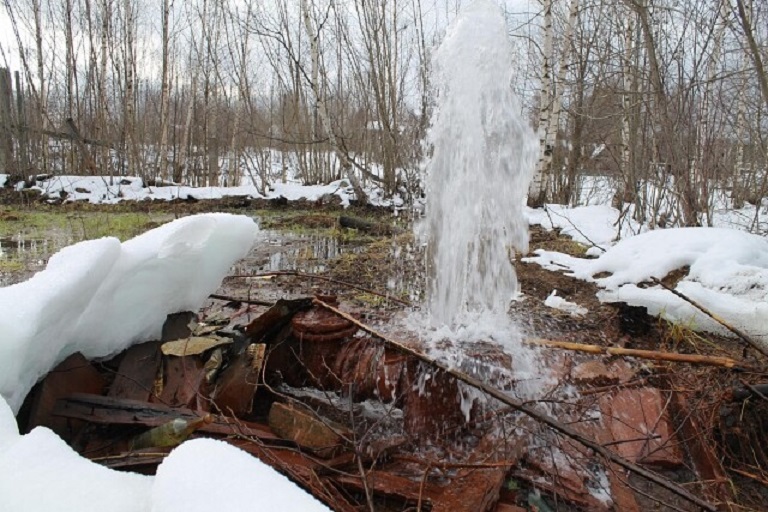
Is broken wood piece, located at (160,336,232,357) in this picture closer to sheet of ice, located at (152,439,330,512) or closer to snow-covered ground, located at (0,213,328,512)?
snow-covered ground, located at (0,213,328,512)

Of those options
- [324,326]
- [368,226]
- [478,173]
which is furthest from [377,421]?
[368,226]

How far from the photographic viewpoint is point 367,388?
250 cm

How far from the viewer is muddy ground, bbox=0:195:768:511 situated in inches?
85.8

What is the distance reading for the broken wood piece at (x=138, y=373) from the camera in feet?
7.36

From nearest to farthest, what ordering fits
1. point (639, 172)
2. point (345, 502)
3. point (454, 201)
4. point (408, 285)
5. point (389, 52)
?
point (345, 502) < point (454, 201) < point (408, 285) < point (639, 172) < point (389, 52)

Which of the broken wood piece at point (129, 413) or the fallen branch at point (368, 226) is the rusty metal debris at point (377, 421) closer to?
the broken wood piece at point (129, 413)

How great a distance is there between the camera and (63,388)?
2.09 m

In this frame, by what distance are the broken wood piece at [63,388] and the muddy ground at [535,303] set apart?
0.99 meters

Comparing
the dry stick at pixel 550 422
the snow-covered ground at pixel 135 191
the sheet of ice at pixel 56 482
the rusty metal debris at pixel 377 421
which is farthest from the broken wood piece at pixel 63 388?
the snow-covered ground at pixel 135 191

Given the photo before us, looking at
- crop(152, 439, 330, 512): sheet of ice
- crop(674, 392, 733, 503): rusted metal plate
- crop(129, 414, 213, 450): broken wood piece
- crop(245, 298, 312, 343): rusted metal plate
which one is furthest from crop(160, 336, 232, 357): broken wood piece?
crop(674, 392, 733, 503): rusted metal plate

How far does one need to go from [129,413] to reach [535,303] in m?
3.30

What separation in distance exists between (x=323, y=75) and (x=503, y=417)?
13.5m

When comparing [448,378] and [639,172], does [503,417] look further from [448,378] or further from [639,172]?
[639,172]

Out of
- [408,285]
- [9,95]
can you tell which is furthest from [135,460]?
[9,95]
